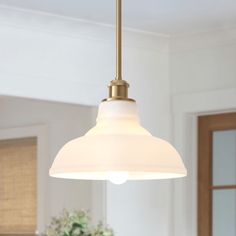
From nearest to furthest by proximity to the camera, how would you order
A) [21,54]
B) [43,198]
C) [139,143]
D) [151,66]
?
[139,143] → [21,54] → [151,66] → [43,198]

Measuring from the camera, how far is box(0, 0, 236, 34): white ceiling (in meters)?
3.63

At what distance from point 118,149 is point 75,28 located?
92.6 inches

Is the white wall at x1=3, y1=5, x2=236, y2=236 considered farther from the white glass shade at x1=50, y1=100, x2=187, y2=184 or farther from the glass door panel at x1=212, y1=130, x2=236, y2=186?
the white glass shade at x1=50, y1=100, x2=187, y2=184

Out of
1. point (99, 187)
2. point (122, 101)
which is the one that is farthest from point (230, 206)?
point (122, 101)

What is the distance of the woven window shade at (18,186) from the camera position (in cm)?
532

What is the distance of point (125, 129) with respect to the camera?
1.88 metres

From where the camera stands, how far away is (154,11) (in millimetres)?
3812

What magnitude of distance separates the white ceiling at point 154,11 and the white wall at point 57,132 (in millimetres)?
649

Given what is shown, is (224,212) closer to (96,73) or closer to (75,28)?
(96,73)

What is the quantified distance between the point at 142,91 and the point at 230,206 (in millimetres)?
862

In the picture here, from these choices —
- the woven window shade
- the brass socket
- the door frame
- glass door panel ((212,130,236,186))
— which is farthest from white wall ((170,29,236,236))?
the brass socket

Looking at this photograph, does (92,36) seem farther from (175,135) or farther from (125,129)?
(125,129)

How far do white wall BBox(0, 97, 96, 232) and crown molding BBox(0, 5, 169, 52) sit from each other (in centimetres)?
46

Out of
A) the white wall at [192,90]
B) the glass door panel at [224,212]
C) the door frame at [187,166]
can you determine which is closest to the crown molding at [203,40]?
the white wall at [192,90]
